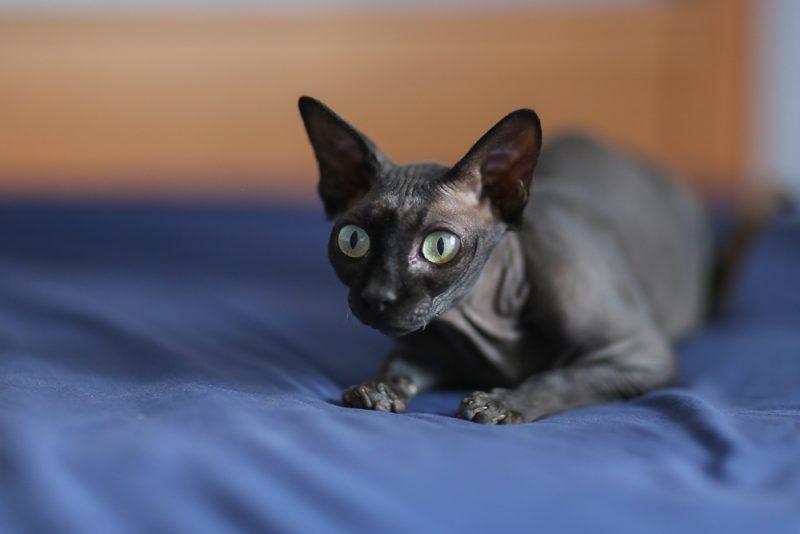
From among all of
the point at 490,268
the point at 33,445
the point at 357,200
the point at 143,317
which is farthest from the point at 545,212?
the point at 33,445

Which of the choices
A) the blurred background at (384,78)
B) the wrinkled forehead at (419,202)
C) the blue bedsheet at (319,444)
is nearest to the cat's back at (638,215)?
the blue bedsheet at (319,444)

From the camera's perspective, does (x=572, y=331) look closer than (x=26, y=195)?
Yes

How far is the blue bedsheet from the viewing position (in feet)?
2.49

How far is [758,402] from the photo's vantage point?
1178mm

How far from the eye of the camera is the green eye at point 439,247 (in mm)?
1023

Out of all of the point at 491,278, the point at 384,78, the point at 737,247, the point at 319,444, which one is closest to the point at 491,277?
the point at 491,278

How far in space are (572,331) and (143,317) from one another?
718mm

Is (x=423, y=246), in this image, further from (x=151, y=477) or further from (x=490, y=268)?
(x=151, y=477)

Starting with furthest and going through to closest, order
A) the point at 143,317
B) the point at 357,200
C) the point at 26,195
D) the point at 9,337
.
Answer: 1. the point at 26,195
2. the point at 143,317
3. the point at 9,337
4. the point at 357,200

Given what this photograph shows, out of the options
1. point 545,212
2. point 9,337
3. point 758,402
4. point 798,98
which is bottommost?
point 9,337

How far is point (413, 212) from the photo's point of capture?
104cm

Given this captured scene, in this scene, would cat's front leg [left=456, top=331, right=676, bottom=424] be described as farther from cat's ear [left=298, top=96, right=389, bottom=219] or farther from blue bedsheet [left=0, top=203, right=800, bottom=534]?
cat's ear [left=298, top=96, right=389, bottom=219]

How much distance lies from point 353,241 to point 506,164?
0.22 metres

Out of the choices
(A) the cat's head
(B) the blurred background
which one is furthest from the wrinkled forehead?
(B) the blurred background
